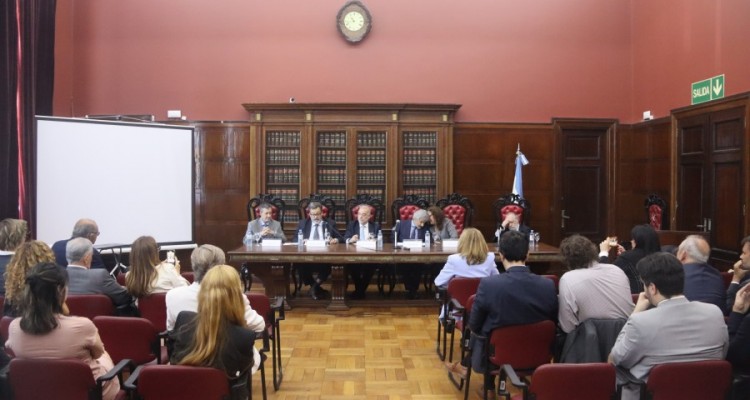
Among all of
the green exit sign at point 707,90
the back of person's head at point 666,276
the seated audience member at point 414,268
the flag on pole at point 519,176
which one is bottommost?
the seated audience member at point 414,268

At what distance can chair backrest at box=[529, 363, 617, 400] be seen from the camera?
256cm

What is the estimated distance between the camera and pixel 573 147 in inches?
382

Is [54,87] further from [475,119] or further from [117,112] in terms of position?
[475,119]

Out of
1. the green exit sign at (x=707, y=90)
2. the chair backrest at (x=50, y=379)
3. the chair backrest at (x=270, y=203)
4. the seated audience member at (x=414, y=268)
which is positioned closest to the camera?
the chair backrest at (x=50, y=379)

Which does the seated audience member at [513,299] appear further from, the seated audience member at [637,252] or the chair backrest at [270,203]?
the chair backrest at [270,203]

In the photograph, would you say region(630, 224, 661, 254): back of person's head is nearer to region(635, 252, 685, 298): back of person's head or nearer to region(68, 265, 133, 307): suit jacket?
region(635, 252, 685, 298): back of person's head

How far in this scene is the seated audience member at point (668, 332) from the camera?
285cm

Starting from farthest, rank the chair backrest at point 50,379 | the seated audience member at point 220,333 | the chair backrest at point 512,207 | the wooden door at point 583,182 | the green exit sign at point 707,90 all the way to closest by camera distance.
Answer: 1. the wooden door at point 583,182
2. the chair backrest at point 512,207
3. the green exit sign at point 707,90
4. the seated audience member at point 220,333
5. the chair backrest at point 50,379

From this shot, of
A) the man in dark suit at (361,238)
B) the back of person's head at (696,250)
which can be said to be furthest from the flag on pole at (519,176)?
the back of person's head at (696,250)

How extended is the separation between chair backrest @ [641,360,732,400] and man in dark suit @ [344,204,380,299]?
5.14 m

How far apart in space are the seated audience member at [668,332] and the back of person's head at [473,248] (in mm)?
2206

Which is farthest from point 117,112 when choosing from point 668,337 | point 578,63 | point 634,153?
point 668,337

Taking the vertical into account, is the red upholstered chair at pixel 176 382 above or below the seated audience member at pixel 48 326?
below

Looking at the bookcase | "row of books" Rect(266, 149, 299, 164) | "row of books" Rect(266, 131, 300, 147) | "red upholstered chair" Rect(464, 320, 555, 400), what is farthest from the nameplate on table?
"red upholstered chair" Rect(464, 320, 555, 400)
